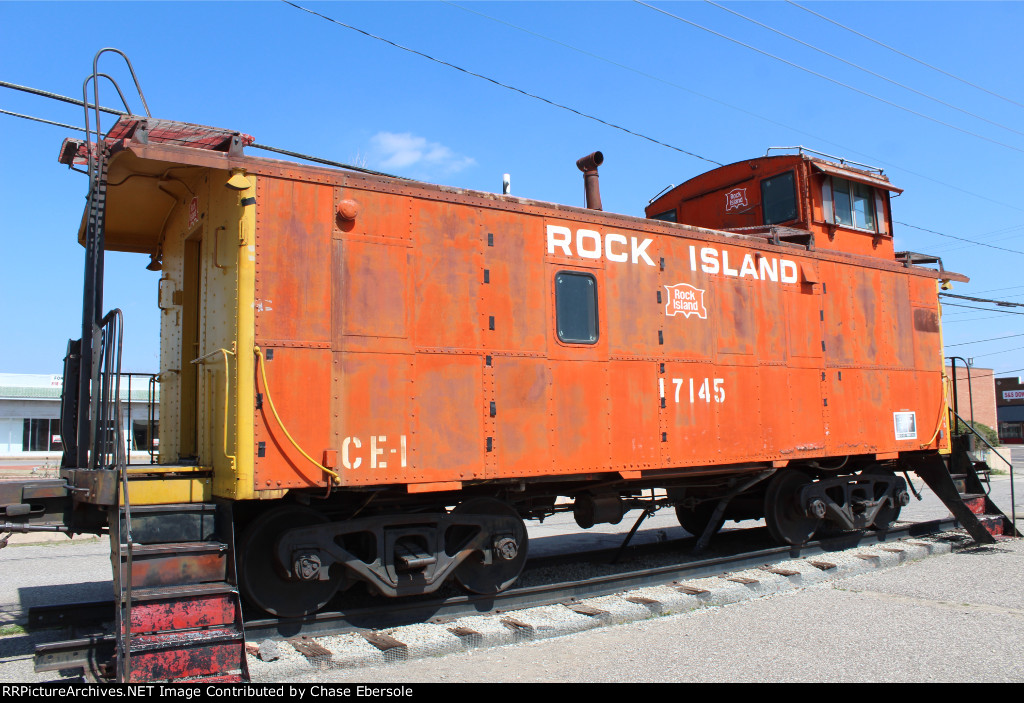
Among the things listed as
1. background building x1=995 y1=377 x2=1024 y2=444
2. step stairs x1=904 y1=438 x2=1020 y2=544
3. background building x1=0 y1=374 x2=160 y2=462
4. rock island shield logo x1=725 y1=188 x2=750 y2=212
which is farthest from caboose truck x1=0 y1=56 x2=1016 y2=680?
background building x1=995 y1=377 x2=1024 y2=444

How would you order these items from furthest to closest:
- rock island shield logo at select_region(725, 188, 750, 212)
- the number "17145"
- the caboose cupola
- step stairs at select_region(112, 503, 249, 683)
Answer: rock island shield logo at select_region(725, 188, 750, 212) < the caboose cupola < the number "17145" < step stairs at select_region(112, 503, 249, 683)

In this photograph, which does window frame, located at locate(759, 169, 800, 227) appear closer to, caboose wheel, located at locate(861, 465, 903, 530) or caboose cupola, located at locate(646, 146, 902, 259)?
caboose cupola, located at locate(646, 146, 902, 259)

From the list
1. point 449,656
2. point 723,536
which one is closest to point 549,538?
point 723,536

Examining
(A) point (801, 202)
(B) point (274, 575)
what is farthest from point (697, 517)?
(B) point (274, 575)

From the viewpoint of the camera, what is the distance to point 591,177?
8.28 metres

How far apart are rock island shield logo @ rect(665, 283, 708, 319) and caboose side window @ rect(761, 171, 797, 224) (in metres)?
2.73

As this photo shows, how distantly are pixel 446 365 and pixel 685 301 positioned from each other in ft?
9.63

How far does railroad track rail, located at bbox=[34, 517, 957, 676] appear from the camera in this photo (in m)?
5.04

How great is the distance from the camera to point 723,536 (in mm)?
10523

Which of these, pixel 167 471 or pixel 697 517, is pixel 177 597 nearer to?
pixel 167 471

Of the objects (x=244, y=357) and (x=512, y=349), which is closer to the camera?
(x=244, y=357)

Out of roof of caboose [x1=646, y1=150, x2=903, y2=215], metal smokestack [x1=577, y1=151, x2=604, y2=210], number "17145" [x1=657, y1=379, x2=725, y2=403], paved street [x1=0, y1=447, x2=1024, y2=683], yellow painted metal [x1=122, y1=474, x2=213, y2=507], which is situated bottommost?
paved street [x1=0, y1=447, x2=1024, y2=683]

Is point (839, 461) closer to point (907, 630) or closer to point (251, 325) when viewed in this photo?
point (907, 630)

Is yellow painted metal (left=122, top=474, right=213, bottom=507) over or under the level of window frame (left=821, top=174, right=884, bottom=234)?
under
